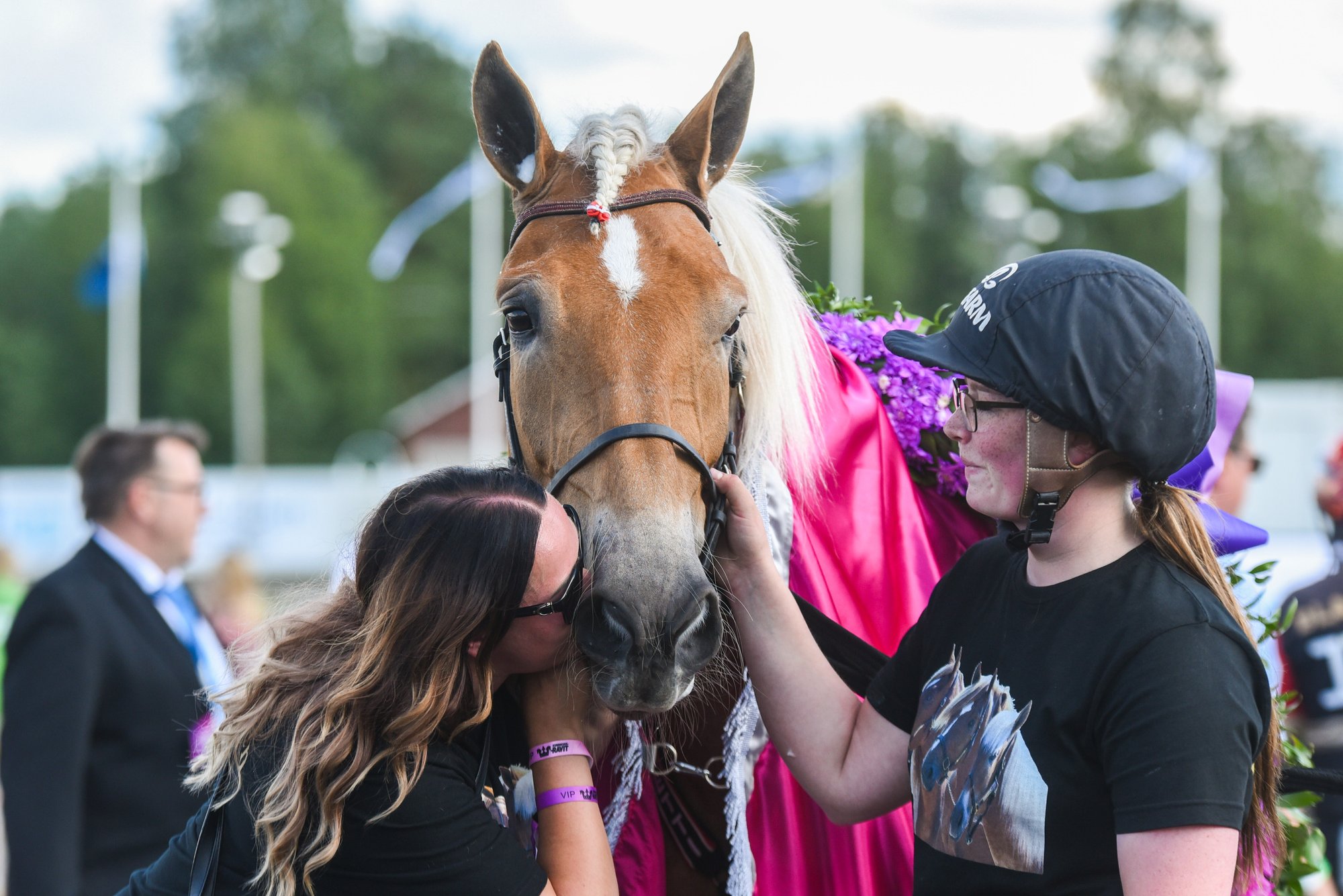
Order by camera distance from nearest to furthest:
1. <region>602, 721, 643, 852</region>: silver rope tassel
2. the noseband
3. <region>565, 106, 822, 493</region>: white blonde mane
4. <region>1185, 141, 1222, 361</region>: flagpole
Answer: the noseband, <region>602, 721, 643, 852</region>: silver rope tassel, <region>565, 106, 822, 493</region>: white blonde mane, <region>1185, 141, 1222, 361</region>: flagpole

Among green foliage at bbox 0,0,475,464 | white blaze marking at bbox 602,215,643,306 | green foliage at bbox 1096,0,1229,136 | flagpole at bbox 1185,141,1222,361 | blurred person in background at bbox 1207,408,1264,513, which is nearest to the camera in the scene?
white blaze marking at bbox 602,215,643,306

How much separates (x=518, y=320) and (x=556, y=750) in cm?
86

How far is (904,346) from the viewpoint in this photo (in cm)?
194

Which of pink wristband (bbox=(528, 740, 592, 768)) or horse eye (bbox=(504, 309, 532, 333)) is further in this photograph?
horse eye (bbox=(504, 309, 532, 333))

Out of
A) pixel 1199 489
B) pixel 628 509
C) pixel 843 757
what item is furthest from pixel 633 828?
pixel 1199 489

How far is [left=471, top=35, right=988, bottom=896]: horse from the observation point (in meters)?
2.01

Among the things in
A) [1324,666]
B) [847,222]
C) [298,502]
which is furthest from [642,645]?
[847,222]

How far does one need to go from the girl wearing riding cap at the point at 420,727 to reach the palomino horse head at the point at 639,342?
13 cm

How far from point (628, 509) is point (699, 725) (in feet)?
2.30

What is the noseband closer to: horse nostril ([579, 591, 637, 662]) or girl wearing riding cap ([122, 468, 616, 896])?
girl wearing riding cap ([122, 468, 616, 896])

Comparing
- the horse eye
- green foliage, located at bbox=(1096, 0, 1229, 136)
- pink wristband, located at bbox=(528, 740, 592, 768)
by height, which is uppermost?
green foliage, located at bbox=(1096, 0, 1229, 136)

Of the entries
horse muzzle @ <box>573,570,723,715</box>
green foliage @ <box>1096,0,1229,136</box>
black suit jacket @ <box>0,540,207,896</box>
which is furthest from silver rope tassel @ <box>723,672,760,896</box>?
green foliage @ <box>1096,0,1229,136</box>

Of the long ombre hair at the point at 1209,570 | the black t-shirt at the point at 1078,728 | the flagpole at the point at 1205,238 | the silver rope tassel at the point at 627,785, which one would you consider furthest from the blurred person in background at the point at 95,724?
the flagpole at the point at 1205,238

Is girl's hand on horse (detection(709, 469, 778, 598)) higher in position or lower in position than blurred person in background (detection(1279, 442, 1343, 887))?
higher
